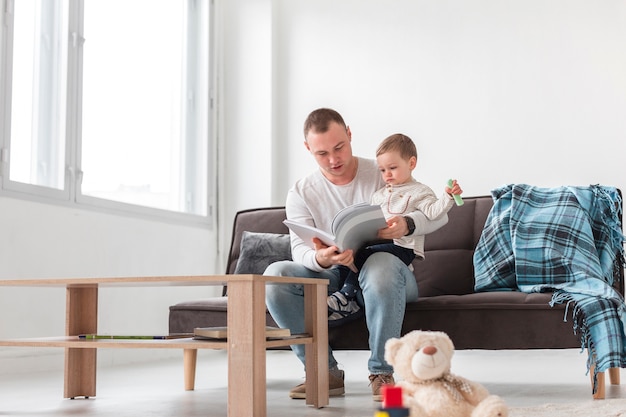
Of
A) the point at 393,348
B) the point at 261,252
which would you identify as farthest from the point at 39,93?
the point at 393,348

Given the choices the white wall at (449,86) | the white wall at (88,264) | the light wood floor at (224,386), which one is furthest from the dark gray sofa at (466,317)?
the white wall at (449,86)

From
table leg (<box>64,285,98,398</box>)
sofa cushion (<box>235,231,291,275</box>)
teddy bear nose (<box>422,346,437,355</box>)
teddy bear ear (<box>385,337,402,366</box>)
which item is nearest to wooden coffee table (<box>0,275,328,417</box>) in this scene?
table leg (<box>64,285,98,398</box>)

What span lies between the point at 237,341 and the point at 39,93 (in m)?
2.34

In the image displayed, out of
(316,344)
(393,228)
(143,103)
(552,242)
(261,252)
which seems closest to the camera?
(316,344)

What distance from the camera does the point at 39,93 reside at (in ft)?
12.6

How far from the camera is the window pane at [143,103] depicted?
424 centimetres

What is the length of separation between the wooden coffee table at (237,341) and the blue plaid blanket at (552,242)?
80cm

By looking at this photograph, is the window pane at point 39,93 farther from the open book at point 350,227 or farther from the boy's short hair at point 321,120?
the open book at point 350,227

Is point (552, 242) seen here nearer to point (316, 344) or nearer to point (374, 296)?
point (374, 296)

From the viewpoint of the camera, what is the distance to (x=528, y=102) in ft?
15.1

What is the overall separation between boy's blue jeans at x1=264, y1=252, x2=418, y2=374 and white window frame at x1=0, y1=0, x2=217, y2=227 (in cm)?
156

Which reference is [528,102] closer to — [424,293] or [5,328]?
[424,293]

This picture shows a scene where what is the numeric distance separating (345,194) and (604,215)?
0.97 metres

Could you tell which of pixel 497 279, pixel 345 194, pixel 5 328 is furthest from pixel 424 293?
pixel 5 328
